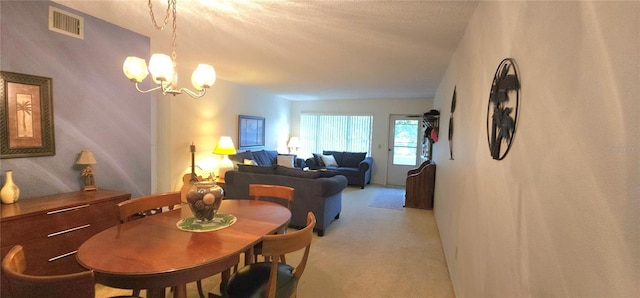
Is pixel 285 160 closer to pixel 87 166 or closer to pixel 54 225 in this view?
pixel 87 166

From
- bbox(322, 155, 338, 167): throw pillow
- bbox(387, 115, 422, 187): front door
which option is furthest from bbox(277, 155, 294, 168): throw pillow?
bbox(387, 115, 422, 187): front door

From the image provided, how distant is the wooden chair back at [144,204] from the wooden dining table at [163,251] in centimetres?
19

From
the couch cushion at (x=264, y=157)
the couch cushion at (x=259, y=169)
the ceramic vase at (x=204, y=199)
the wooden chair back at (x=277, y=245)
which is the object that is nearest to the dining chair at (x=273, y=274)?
the wooden chair back at (x=277, y=245)

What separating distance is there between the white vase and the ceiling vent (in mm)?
1165

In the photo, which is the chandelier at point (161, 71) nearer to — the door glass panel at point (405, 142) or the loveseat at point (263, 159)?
the loveseat at point (263, 159)

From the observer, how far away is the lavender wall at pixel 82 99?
206 cm

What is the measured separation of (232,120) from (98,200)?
11.9 feet

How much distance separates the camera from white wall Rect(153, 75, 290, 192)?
14.5 feet

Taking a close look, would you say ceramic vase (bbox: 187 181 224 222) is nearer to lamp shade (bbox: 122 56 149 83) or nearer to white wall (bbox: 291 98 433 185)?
lamp shade (bbox: 122 56 149 83)

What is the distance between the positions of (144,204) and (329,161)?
516cm

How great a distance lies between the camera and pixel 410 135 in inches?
278

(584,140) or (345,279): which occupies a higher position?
(584,140)

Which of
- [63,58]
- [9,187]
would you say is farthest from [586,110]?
[63,58]

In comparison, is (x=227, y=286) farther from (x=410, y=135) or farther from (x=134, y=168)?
(x=410, y=135)
